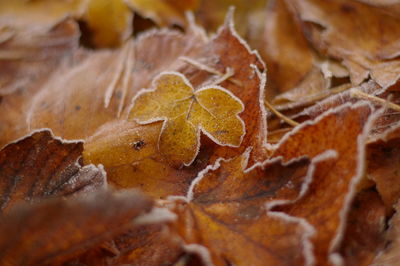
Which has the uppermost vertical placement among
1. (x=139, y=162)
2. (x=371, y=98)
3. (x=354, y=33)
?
(x=354, y=33)

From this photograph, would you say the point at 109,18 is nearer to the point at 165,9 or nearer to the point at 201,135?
the point at 165,9

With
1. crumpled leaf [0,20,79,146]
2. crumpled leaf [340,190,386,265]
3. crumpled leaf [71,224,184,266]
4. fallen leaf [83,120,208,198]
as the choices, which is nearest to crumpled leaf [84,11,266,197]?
fallen leaf [83,120,208,198]

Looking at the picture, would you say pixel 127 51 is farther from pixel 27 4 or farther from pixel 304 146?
pixel 304 146

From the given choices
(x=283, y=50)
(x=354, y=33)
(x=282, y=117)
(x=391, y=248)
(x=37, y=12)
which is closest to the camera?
(x=391, y=248)

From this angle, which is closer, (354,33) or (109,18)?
(354,33)

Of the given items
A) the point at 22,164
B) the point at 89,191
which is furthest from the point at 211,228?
the point at 22,164

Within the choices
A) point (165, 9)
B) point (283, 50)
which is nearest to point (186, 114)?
point (283, 50)

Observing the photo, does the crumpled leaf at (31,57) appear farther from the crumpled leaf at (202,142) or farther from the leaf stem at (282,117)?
the leaf stem at (282,117)

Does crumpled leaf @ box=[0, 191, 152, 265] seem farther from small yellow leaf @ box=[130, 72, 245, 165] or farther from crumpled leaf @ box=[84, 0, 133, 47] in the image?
crumpled leaf @ box=[84, 0, 133, 47]
